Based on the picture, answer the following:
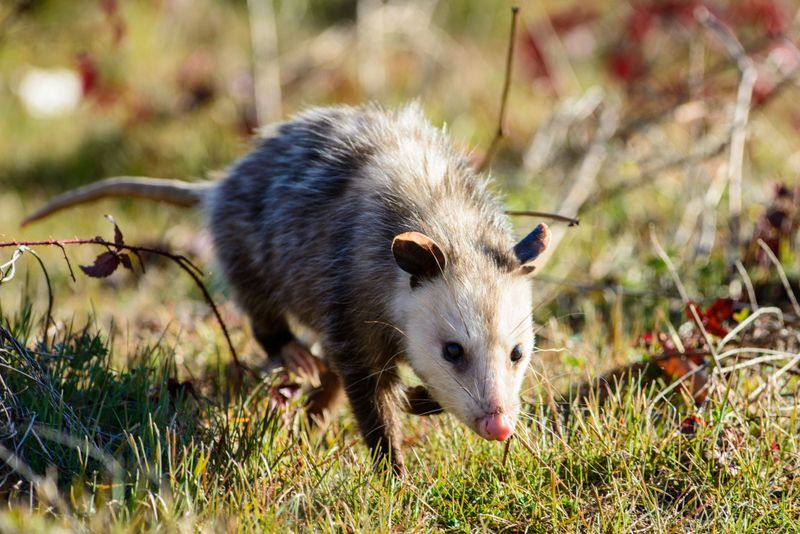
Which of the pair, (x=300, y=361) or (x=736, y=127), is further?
(x=736, y=127)

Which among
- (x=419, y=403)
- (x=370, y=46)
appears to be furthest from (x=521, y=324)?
(x=370, y=46)

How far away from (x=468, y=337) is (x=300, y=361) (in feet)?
3.21

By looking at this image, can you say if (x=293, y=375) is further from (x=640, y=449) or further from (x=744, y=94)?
(x=744, y=94)

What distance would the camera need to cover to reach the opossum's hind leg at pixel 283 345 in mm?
2914

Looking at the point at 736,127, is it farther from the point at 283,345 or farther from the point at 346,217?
the point at 283,345

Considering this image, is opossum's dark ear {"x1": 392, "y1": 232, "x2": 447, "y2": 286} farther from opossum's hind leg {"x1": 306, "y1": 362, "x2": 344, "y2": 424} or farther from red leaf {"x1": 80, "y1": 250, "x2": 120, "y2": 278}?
red leaf {"x1": 80, "y1": 250, "x2": 120, "y2": 278}

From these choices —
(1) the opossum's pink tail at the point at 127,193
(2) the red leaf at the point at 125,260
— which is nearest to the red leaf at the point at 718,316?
(2) the red leaf at the point at 125,260

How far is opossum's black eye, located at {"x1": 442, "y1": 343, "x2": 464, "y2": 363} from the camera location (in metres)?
2.09

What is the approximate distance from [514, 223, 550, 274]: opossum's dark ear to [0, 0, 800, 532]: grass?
0.35m

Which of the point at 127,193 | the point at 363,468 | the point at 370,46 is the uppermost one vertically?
the point at 370,46

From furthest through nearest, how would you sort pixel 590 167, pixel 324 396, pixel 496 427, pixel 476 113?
1. pixel 476 113
2. pixel 590 167
3. pixel 324 396
4. pixel 496 427

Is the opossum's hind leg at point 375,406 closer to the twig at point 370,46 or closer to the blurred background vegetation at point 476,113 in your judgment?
the blurred background vegetation at point 476,113

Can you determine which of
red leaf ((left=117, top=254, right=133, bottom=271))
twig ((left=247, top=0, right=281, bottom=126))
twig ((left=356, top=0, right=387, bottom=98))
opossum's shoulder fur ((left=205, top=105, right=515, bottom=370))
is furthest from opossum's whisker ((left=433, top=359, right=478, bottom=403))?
twig ((left=356, top=0, right=387, bottom=98))

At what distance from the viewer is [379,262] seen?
7.75 ft
